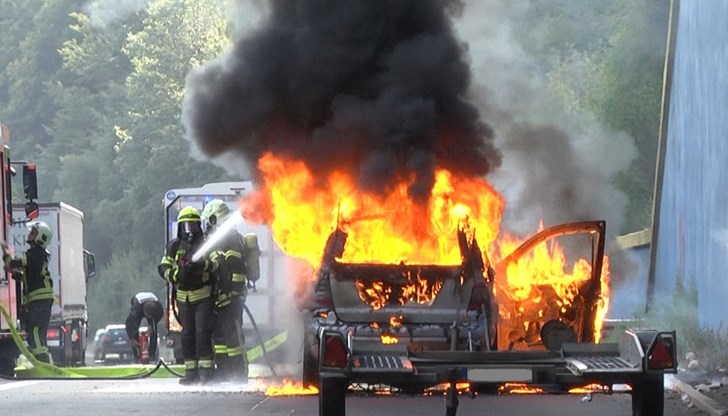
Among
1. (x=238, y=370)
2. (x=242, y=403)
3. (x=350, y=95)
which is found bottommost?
(x=242, y=403)

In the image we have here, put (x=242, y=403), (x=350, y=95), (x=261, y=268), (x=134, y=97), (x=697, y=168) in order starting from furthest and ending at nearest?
(x=134, y=97) < (x=261, y=268) < (x=697, y=168) < (x=350, y=95) < (x=242, y=403)

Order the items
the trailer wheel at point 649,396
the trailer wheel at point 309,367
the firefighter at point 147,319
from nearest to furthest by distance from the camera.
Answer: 1. the trailer wheel at point 649,396
2. the trailer wheel at point 309,367
3. the firefighter at point 147,319

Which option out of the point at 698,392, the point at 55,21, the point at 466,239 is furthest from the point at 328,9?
the point at 55,21

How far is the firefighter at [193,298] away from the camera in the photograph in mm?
16828

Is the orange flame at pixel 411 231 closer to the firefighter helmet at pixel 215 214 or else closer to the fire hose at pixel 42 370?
the firefighter helmet at pixel 215 214

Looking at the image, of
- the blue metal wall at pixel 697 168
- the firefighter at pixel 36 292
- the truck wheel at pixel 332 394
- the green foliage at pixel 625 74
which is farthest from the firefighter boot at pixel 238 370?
the green foliage at pixel 625 74

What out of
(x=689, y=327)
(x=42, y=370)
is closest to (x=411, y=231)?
(x=42, y=370)

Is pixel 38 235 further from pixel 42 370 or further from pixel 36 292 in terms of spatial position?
pixel 42 370

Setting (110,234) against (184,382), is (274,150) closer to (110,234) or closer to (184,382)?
(184,382)

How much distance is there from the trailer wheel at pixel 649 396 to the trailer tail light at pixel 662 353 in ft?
0.44

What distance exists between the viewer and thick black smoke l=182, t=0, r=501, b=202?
51.6 ft

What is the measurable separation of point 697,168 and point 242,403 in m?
11.2

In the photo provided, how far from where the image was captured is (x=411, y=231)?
14.7 m

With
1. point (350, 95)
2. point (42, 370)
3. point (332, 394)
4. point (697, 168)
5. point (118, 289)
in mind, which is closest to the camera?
point (332, 394)
